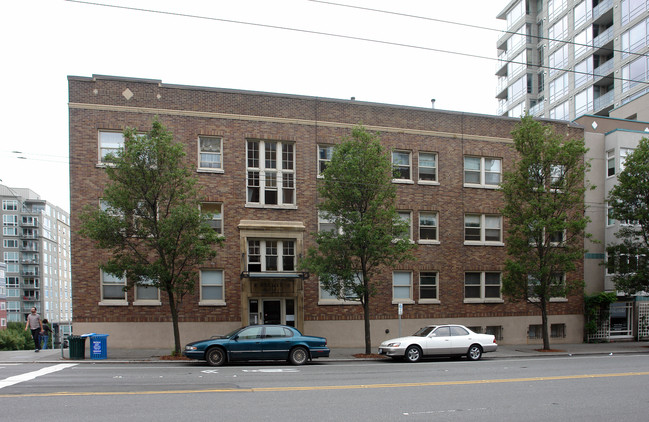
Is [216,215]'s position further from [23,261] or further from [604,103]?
[23,261]

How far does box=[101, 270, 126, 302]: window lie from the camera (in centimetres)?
2238

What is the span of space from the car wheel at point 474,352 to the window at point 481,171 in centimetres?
995

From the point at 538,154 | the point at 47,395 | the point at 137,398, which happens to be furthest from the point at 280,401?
the point at 538,154

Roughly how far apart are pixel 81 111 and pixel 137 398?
1525 cm

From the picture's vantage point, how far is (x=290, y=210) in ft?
80.0

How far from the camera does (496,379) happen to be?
1367 centimetres

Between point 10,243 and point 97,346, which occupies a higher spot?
point 10,243

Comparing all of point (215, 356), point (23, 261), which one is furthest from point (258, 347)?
point (23, 261)

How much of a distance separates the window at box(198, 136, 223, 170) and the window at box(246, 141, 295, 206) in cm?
124

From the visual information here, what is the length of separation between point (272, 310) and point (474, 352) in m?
8.84

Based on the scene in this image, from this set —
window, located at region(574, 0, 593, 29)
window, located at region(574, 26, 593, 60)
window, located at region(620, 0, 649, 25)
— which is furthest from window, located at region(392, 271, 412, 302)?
window, located at region(574, 0, 593, 29)

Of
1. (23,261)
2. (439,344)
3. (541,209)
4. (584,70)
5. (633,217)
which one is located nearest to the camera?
(439,344)

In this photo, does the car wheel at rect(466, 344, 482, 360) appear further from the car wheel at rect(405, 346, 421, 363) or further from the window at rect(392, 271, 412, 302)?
the window at rect(392, 271, 412, 302)

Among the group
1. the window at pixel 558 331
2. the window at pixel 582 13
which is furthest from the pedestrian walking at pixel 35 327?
the window at pixel 582 13
